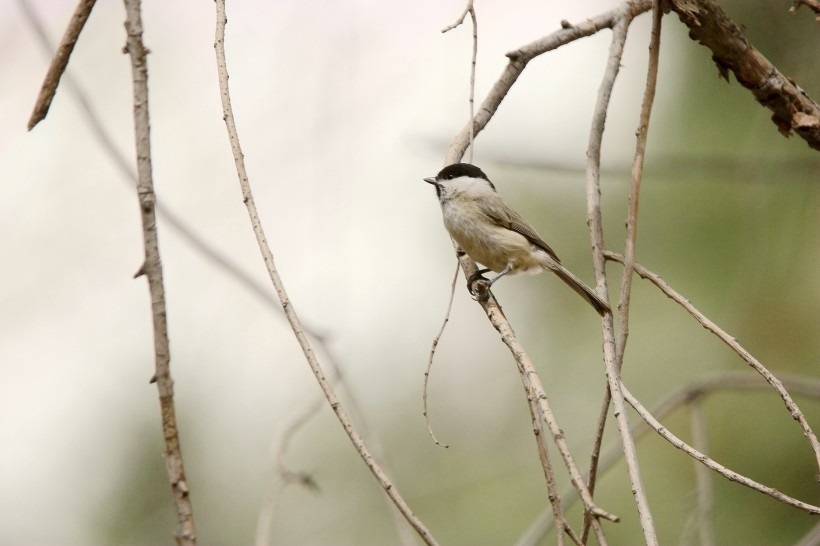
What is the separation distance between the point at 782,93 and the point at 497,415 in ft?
10.3

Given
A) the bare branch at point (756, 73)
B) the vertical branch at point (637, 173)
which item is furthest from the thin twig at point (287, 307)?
the bare branch at point (756, 73)

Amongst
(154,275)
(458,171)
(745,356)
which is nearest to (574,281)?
(458,171)

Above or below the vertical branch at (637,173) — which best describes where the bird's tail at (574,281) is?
below

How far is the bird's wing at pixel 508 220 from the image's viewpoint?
3.99 meters

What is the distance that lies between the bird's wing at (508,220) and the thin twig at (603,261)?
4.13 feet

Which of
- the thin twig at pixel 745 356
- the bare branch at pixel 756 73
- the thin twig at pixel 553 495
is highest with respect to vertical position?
the bare branch at pixel 756 73

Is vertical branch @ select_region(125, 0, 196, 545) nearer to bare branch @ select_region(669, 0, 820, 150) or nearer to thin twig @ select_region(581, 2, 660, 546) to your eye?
thin twig @ select_region(581, 2, 660, 546)

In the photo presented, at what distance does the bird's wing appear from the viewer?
3988 millimetres

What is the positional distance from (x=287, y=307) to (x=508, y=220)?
2.34 meters

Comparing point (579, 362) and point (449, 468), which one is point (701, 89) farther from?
point (449, 468)

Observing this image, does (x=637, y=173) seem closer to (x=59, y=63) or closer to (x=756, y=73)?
(x=756, y=73)

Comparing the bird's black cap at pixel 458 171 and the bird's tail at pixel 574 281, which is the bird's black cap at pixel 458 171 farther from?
the bird's tail at pixel 574 281

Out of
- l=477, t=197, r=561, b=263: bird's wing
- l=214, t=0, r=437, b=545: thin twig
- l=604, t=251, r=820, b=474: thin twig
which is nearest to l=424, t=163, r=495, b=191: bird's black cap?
l=477, t=197, r=561, b=263: bird's wing

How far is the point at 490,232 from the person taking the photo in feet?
12.9
